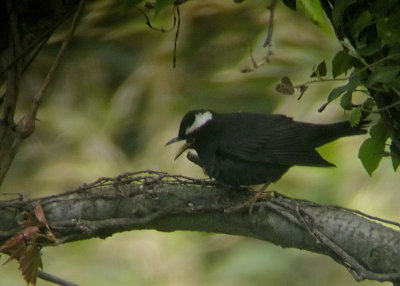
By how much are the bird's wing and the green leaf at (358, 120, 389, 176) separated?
0.68m

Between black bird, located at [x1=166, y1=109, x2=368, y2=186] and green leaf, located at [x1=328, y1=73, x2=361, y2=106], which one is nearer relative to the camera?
green leaf, located at [x1=328, y1=73, x2=361, y2=106]

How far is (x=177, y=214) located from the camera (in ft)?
9.04

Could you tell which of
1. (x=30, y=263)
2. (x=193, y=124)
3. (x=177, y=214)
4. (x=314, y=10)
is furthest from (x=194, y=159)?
(x=314, y=10)

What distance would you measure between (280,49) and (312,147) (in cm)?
241

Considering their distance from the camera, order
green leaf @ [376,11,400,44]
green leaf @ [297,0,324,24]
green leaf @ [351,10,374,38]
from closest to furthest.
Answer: green leaf @ [297,0,324,24] → green leaf @ [376,11,400,44] → green leaf @ [351,10,374,38]

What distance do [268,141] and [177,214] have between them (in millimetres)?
871

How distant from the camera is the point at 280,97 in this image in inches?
225

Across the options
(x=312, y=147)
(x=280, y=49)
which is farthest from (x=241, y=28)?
(x=312, y=147)

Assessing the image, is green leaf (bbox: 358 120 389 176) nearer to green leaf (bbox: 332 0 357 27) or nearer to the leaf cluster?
the leaf cluster

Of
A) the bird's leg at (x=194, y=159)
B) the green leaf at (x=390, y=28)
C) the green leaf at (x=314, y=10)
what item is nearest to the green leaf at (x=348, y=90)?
the green leaf at (x=390, y=28)

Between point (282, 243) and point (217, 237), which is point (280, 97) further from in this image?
point (282, 243)

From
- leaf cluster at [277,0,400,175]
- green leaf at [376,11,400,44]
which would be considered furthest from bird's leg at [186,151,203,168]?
green leaf at [376,11,400,44]

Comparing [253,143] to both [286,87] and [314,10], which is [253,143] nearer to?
[286,87]

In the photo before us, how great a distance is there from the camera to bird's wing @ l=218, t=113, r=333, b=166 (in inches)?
136
